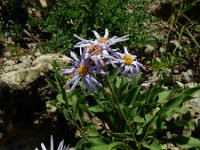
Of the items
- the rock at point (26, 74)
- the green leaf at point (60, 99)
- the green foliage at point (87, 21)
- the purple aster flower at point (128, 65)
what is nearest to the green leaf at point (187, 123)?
the purple aster flower at point (128, 65)

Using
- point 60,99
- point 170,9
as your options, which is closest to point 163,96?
point 60,99

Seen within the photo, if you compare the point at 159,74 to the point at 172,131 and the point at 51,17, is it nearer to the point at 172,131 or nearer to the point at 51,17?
the point at 172,131

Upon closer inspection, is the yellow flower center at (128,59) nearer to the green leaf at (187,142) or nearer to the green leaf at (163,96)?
the green leaf at (163,96)

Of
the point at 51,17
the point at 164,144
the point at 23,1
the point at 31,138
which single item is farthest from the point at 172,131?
the point at 23,1

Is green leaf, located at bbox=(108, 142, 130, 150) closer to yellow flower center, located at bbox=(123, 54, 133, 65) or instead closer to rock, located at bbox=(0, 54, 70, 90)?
yellow flower center, located at bbox=(123, 54, 133, 65)

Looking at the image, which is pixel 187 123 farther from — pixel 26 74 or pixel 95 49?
pixel 26 74

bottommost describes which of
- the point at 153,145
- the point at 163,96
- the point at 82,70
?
the point at 153,145

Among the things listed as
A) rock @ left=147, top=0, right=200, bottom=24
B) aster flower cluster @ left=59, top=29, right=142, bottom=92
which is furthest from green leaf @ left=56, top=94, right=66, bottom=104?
rock @ left=147, top=0, right=200, bottom=24
